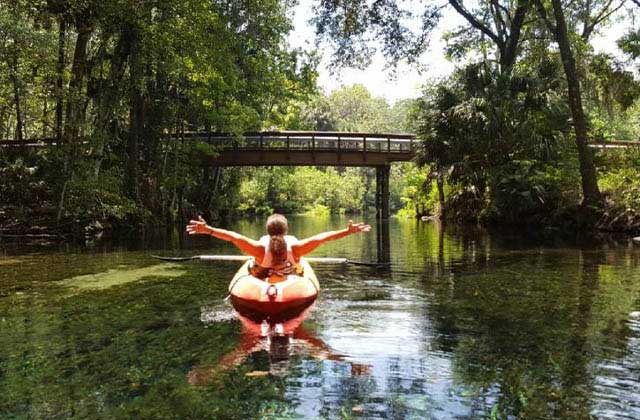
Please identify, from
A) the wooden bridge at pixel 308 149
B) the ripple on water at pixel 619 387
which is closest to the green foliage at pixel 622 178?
the wooden bridge at pixel 308 149

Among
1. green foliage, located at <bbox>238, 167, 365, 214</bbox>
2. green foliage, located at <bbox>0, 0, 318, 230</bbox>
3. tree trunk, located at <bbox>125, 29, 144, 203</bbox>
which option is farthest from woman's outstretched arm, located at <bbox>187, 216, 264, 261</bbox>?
green foliage, located at <bbox>238, 167, 365, 214</bbox>

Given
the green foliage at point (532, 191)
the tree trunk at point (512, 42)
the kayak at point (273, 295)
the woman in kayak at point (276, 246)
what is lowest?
the kayak at point (273, 295)

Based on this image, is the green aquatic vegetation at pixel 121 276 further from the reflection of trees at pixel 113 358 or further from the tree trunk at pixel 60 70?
the tree trunk at pixel 60 70

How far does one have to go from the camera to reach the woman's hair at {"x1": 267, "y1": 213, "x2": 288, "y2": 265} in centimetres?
721

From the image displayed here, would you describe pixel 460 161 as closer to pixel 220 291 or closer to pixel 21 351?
pixel 220 291

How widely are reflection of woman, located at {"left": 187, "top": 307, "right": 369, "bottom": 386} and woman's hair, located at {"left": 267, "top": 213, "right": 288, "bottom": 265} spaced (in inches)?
34.4

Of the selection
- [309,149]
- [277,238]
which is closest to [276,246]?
[277,238]

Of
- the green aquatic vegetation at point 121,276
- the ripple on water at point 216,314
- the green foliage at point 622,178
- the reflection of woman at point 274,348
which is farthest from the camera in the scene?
the green foliage at point 622,178

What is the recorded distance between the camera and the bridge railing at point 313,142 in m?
34.9

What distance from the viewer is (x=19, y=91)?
77.2ft

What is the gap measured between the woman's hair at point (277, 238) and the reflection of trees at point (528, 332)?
198 centimetres

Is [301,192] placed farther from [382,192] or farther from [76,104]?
[76,104]

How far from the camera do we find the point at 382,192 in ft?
135

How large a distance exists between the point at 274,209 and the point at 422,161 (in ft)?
118
